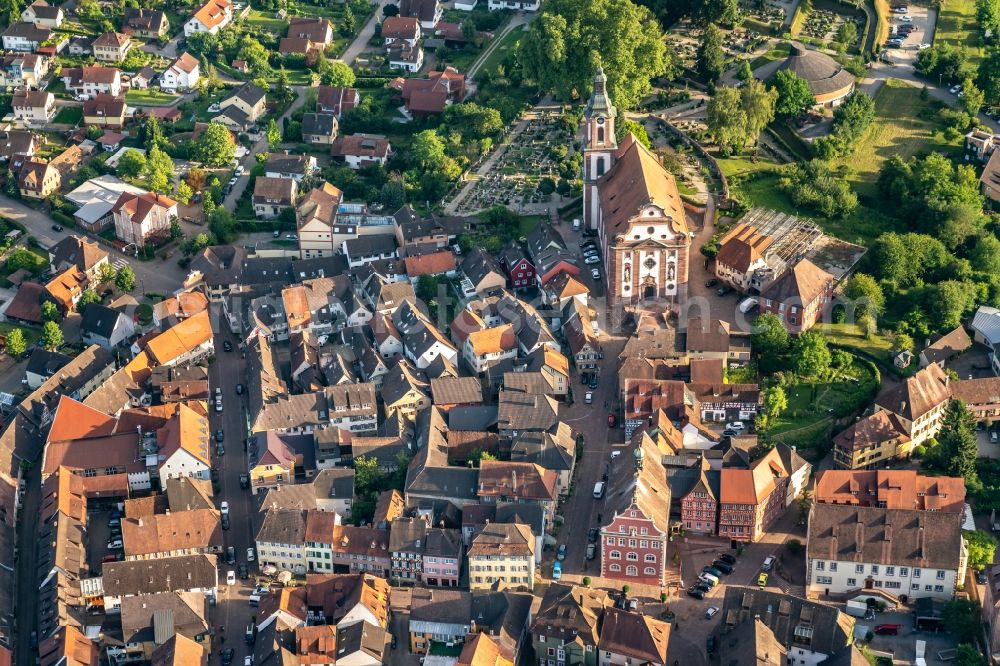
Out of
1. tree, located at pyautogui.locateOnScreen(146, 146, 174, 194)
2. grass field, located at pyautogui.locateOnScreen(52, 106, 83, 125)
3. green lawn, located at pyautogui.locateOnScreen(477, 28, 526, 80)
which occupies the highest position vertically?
green lawn, located at pyautogui.locateOnScreen(477, 28, 526, 80)

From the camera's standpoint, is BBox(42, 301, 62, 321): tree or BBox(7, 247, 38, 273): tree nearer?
BBox(42, 301, 62, 321): tree

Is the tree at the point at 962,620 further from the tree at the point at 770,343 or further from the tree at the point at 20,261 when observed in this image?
the tree at the point at 20,261

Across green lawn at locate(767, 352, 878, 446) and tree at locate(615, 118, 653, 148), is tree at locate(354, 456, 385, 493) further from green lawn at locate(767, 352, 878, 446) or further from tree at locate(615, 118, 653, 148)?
tree at locate(615, 118, 653, 148)

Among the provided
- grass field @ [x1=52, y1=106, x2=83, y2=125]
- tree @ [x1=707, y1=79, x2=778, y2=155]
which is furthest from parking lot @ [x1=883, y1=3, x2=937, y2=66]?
grass field @ [x1=52, y1=106, x2=83, y2=125]

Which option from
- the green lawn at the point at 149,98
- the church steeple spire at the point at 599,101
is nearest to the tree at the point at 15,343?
the green lawn at the point at 149,98

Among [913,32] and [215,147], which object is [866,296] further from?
[215,147]

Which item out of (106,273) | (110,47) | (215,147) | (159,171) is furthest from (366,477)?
(110,47)

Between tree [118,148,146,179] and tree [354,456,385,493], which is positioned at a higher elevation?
tree [118,148,146,179]
